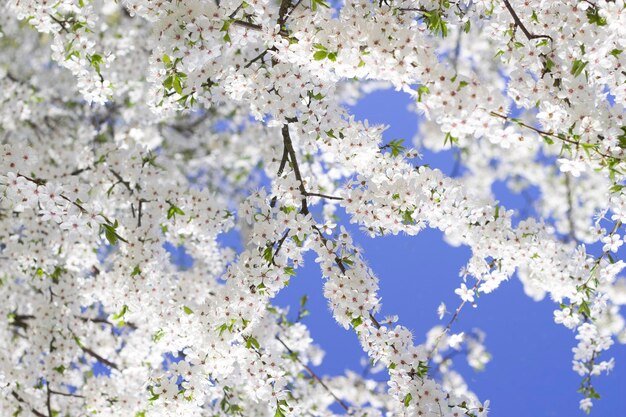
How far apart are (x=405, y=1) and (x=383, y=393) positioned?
652 centimetres

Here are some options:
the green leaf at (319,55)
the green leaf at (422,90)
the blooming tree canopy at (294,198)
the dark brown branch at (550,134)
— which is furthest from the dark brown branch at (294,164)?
the dark brown branch at (550,134)

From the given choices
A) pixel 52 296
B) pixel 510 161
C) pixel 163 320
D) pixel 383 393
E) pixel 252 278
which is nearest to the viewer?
pixel 252 278

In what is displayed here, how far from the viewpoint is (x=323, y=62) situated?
3.19m

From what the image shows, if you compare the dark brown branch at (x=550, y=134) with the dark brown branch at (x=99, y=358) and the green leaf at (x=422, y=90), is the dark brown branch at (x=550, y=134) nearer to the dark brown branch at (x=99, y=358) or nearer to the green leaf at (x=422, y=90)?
the green leaf at (x=422, y=90)

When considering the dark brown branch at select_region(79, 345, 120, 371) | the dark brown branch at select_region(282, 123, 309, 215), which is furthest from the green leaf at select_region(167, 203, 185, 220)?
the dark brown branch at select_region(79, 345, 120, 371)

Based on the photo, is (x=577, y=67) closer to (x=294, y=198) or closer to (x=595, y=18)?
(x=595, y=18)

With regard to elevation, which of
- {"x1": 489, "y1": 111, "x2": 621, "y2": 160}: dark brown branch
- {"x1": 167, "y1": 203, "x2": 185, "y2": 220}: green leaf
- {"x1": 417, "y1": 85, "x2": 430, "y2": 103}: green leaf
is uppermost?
{"x1": 489, "y1": 111, "x2": 621, "y2": 160}: dark brown branch

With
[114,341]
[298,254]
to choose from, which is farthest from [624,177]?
[114,341]

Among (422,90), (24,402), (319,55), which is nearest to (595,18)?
(422,90)

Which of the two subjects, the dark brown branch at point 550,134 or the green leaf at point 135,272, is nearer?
the dark brown branch at point 550,134

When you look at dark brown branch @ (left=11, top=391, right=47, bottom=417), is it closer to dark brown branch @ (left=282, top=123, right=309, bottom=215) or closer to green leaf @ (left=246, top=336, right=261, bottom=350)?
Result: green leaf @ (left=246, top=336, right=261, bottom=350)

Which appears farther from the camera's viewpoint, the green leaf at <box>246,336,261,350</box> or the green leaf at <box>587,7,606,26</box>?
the green leaf at <box>246,336,261,350</box>

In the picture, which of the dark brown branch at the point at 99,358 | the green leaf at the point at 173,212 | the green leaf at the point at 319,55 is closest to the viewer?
the green leaf at the point at 319,55

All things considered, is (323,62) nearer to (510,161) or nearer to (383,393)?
(383,393)
